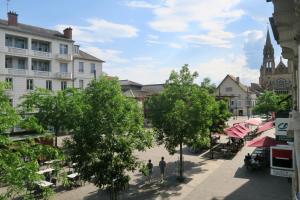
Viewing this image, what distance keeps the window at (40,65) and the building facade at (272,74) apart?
3176 inches

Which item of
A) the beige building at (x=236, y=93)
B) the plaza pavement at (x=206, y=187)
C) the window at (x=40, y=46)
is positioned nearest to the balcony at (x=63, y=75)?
the window at (x=40, y=46)

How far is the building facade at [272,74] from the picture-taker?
104 m

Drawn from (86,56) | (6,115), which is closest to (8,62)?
(86,56)

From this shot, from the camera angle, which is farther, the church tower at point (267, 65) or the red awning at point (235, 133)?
the church tower at point (267, 65)

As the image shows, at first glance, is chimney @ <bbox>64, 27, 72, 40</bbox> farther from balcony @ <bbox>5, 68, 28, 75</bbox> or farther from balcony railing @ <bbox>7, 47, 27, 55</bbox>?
balcony @ <bbox>5, 68, 28, 75</bbox>

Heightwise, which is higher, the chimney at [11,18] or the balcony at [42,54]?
the chimney at [11,18]

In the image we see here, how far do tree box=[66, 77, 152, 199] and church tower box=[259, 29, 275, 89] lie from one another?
10160 cm

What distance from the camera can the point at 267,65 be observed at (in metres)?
111

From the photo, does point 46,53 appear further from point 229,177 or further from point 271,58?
point 271,58

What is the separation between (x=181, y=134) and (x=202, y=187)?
11.2ft

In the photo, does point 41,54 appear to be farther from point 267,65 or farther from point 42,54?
point 267,65

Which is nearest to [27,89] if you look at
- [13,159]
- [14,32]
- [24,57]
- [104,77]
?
[24,57]

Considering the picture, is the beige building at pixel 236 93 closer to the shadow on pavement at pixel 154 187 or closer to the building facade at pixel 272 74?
the building facade at pixel 272 74

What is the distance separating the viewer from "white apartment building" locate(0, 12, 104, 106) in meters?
37.6
